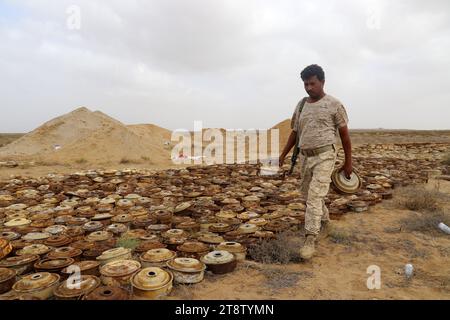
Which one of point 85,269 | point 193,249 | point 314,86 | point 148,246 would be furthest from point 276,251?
point 85,269

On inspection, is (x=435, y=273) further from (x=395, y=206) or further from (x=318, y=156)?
(x=395, y=206)

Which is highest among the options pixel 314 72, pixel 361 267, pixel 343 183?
pixel 314 72

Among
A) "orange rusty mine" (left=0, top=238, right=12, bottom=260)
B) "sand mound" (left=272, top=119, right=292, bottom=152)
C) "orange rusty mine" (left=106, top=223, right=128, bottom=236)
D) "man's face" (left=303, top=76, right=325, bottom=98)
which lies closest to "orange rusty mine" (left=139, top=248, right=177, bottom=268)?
"orange rusty mine" (left=106, top=223, right=128, bottom=236)

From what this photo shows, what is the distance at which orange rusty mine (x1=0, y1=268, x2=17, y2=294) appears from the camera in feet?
9.76

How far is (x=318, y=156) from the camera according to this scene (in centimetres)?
371

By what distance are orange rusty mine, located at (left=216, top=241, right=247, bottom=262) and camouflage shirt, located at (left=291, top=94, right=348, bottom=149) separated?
1.33 metres

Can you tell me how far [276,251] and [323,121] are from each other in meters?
1.52

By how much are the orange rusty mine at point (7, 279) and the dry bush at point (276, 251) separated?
2.33 metres

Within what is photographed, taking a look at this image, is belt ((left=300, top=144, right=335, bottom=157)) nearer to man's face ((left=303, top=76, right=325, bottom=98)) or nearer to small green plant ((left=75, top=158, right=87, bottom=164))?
man's face ((left=303, top=76, right=325, bottom=98))

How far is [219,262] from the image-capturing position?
3.42 meters

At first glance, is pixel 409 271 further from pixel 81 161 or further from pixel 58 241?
pixel 81 161

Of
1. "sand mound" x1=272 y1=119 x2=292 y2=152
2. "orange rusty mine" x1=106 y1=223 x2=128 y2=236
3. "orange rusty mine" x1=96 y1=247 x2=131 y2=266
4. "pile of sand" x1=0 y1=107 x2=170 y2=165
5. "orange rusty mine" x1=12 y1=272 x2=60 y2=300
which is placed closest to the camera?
"orange rusty mine" x1=12 y1=272 x2=60 y2=300

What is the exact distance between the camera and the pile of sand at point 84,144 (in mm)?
15656
